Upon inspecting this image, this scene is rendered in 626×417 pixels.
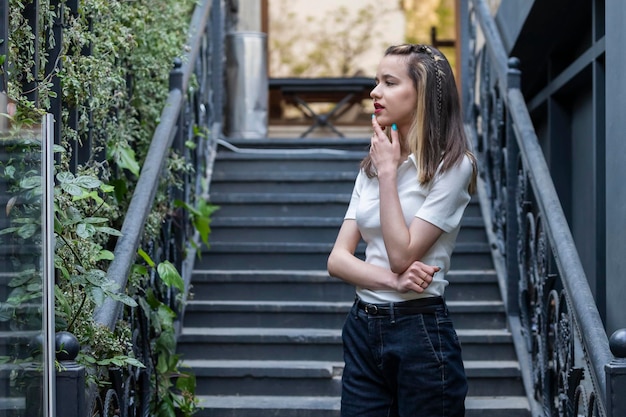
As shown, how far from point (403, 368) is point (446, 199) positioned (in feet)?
1.36

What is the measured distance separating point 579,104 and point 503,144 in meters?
0.56

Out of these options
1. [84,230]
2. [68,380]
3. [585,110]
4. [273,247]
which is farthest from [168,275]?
[585,110]

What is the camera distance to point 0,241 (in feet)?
6.51

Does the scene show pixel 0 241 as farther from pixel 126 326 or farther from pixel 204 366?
pixel 204 366

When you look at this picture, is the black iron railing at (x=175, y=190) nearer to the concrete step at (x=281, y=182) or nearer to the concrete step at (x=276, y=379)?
the concrete step at (x=281, y=182)

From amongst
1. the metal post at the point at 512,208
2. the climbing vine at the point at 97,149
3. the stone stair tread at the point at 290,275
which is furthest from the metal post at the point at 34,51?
the metal post at the point at 512,208

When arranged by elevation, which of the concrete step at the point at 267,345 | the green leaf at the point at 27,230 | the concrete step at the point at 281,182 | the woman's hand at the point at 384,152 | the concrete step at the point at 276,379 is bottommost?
the concrete step at the point at 276,379

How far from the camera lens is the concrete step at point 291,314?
15.7 feet

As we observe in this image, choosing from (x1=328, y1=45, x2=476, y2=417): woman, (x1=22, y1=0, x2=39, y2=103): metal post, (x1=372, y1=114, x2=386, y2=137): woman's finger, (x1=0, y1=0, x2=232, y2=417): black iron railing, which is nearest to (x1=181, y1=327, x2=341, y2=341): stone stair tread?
(x1=0, y1=0, x2=232, y2=417): black iron railing

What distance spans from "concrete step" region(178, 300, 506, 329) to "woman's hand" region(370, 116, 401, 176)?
2.31 meters

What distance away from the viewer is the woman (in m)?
2.47

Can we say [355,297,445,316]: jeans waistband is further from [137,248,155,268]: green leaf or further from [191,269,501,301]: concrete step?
[191,269,501,301]: concrete step

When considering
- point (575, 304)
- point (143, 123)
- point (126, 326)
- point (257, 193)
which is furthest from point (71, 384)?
point (257, 193)

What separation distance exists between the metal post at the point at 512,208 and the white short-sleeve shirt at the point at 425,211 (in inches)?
82.5
